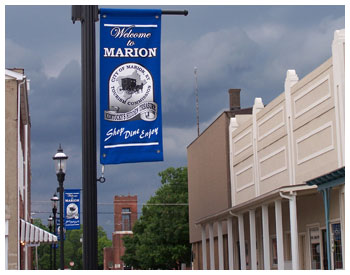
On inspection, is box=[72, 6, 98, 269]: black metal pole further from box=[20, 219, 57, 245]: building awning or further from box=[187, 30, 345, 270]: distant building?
box=[20, 219, 57, 245]: building awning

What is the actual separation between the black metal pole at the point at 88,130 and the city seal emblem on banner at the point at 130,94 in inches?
25.9

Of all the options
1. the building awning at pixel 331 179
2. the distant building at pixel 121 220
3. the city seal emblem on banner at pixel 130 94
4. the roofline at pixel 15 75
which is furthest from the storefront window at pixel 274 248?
the distant building at pixel 121 220

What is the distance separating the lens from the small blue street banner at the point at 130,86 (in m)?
8.33

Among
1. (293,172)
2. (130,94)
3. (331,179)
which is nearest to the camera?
(130,94)

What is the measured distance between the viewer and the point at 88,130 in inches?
299

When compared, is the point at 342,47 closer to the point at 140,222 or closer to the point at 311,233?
the point at 311,233

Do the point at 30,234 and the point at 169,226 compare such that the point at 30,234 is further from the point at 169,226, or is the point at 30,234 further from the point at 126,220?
the point at 126,220

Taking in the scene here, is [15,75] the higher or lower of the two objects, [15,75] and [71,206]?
the higher

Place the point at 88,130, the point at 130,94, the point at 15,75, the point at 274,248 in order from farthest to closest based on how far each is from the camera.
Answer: the point at 274,248
the point at 15,75
the point at 130,94
the point at 88,130

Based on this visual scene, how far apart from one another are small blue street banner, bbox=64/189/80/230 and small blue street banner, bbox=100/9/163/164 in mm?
27011

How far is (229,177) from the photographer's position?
38719 mm

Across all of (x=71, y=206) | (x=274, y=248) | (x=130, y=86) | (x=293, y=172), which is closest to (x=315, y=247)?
(x=293, y=172)

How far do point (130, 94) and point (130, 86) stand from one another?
112 mm

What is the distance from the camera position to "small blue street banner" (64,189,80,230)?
35.0 meters
